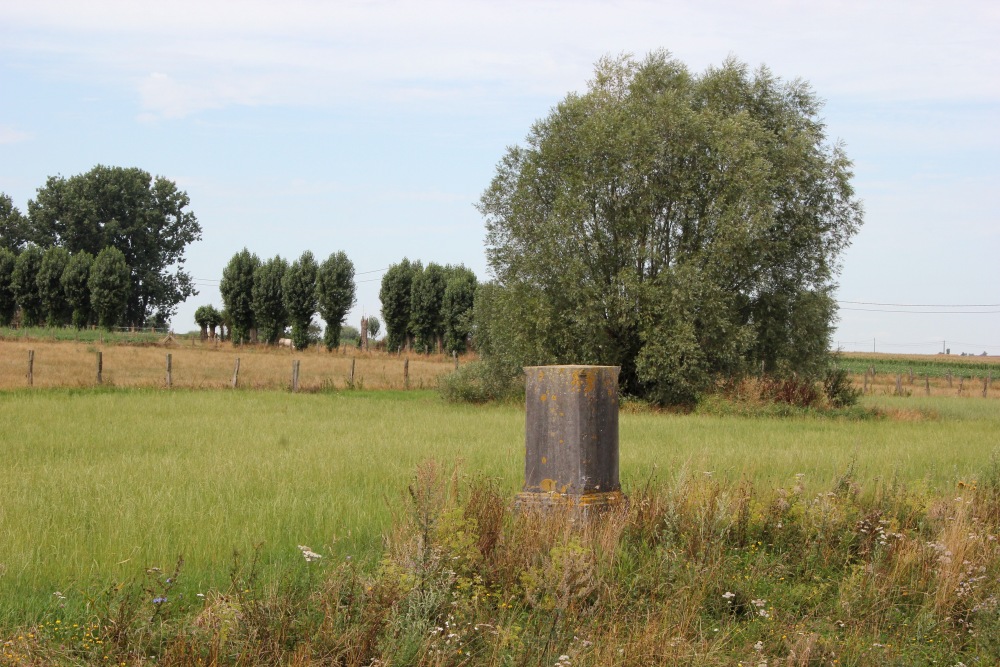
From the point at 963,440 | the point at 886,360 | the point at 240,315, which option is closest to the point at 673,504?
the point at 963,440

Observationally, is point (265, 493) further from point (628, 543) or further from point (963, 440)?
point (963, 440)

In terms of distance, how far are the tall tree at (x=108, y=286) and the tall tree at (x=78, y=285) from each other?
111 centimetres

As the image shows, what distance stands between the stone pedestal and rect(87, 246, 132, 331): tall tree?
7982cm

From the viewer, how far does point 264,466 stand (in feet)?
43.1

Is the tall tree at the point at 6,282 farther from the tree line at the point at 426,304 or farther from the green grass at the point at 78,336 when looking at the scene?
the tree line at the point at 426,304

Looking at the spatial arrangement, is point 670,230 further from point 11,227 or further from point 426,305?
point 11,227

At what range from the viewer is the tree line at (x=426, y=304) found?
3155 inches

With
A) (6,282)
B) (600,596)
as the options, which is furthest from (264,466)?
(6,282)

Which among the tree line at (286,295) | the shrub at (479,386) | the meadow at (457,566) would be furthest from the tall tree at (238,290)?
the meadow at (457,566)

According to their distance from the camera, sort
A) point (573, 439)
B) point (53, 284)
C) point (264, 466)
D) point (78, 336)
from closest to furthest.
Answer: point (573, 439) → point (264, 466) → point (78, 336) → point (53, 284)

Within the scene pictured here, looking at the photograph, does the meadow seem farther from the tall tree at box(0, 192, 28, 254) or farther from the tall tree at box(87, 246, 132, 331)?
the tall tree at box(0, 192, 28, 254)

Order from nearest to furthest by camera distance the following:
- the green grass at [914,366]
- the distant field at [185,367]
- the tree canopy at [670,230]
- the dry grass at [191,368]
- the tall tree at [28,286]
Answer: the tree canopy at [670,230] < the dry grass at [191,368] < the distant field at [185,367] < the green grass at [914,366] < the tall tree at [28,286]

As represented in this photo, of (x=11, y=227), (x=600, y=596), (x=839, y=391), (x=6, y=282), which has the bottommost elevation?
(x=600, y=596)

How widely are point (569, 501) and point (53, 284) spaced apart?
85.3m
